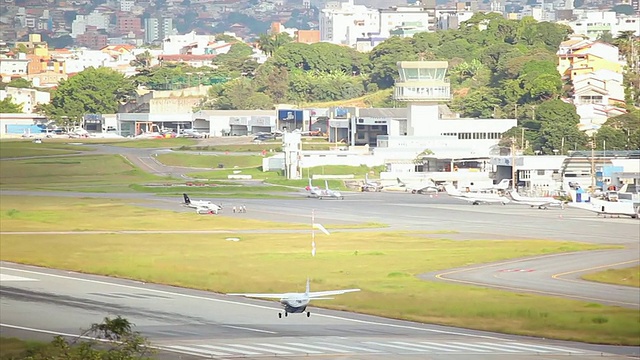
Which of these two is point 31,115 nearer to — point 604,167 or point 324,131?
point 324,131

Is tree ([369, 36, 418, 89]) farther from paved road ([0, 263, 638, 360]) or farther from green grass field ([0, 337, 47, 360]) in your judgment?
green grass field ([0, 337, 47, 360])

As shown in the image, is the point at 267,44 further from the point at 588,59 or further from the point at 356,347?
the point at 356,347

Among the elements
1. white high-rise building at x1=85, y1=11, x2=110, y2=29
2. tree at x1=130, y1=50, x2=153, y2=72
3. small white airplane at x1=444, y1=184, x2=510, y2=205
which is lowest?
small white airplane at x1=444, y1=184, x2=510, y2=205

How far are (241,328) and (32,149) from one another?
7478 cm

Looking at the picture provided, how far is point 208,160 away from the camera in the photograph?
108m

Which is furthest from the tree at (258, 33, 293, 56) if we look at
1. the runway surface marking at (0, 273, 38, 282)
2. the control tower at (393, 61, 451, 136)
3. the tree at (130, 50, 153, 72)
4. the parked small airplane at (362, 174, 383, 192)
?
the runway surface marking at (0, 273, 38, 282)

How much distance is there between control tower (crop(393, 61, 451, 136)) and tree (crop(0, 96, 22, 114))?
59255mm

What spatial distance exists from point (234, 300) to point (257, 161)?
63574 millimetres

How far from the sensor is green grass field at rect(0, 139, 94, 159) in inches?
4250

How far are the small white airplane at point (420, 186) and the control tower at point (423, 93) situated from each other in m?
13.4

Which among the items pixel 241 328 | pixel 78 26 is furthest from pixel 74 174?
pixel 78 26

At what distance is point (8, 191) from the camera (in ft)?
Answer: 292

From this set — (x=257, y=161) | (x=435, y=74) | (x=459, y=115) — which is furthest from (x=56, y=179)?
(x=459, y=115)

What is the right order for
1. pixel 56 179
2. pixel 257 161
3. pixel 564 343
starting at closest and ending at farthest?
1. pixel 564 343
2. pixel 56 179
3. pixel 257 161
